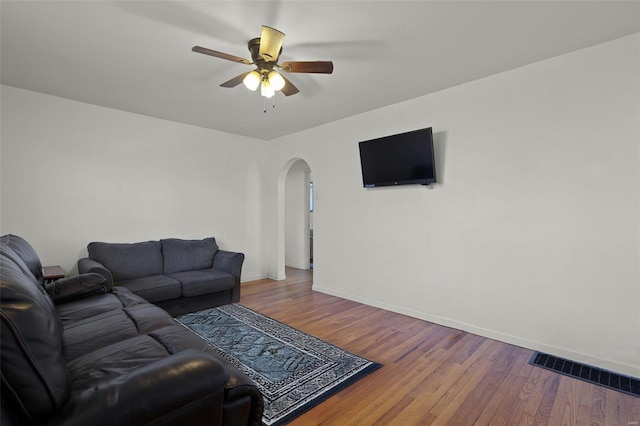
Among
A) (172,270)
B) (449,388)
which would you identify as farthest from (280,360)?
(172,270)

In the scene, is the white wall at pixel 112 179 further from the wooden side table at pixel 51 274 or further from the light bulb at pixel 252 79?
the light bulb at pixel 252 79

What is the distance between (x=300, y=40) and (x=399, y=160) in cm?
176

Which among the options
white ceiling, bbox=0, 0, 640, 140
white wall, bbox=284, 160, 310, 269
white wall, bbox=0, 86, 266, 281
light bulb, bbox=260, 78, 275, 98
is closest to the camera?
white ceiling, bbox=0, 0, 640, 140

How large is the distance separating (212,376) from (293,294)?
10.9 feet

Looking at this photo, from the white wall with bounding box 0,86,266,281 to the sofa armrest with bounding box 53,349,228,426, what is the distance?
11.2ft

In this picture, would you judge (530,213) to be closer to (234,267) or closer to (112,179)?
(234,267)

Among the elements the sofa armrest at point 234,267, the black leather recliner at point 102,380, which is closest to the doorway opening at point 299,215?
the sofa armrest at point 234,267

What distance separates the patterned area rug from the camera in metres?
2.01

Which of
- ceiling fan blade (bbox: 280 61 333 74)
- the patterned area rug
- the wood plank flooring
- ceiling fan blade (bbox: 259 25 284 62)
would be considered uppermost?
ceiling fan blade (bbox: 259 25 284 62)

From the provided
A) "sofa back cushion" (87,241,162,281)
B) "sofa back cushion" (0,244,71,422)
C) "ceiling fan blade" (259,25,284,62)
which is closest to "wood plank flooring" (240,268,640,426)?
"sofa back cushion" (0,244,71,422)

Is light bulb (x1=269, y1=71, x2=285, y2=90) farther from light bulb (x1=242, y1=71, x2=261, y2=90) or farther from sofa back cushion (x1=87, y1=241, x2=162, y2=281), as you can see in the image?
sofa back cushion (x1=87, y1=241, x2=162, y2=281)

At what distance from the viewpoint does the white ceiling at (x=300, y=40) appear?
1983mm

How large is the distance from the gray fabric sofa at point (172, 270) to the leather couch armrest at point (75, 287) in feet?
0.95

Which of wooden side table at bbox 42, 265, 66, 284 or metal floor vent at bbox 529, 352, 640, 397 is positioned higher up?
wooden side table at bbox 42, 265, 66, 284
